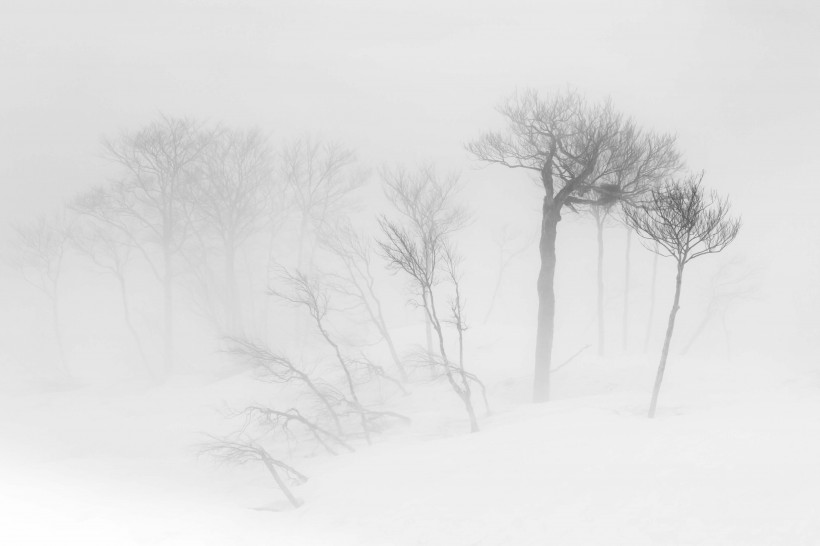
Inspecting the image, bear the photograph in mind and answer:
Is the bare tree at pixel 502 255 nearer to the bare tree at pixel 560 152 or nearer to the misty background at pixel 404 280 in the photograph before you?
the misty background at pixel 404 280

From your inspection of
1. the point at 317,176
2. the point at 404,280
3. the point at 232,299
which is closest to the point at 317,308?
the point at 232,299

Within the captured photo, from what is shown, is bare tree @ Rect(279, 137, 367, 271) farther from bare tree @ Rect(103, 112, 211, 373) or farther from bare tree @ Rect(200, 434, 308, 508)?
bare tree @ Rect(200, 434, 308, 508)

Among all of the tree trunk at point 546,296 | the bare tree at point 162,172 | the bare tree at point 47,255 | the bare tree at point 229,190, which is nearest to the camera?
the tree trunk at point 546,296

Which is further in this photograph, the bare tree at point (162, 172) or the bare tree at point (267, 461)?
the bare tree at point (162, 172)

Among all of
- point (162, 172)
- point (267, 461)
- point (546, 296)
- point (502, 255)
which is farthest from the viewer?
point (502, 255)

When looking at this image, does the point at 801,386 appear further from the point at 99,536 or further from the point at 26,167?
the point at 26,167

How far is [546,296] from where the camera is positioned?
16250 mm

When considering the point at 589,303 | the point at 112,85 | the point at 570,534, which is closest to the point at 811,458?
the point at 570,534

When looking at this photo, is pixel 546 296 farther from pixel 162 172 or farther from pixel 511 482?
pixel 162 172

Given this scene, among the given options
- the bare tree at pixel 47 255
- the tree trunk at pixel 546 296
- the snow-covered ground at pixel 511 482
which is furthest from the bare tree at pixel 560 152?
the bare tree at pixel 47 255

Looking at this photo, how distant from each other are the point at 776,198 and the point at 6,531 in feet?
341

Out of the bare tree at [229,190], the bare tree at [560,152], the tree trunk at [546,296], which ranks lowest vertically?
the tree trunk at [546,296]

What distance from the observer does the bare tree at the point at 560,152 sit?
14555 millimetres

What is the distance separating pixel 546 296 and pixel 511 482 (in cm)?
813
